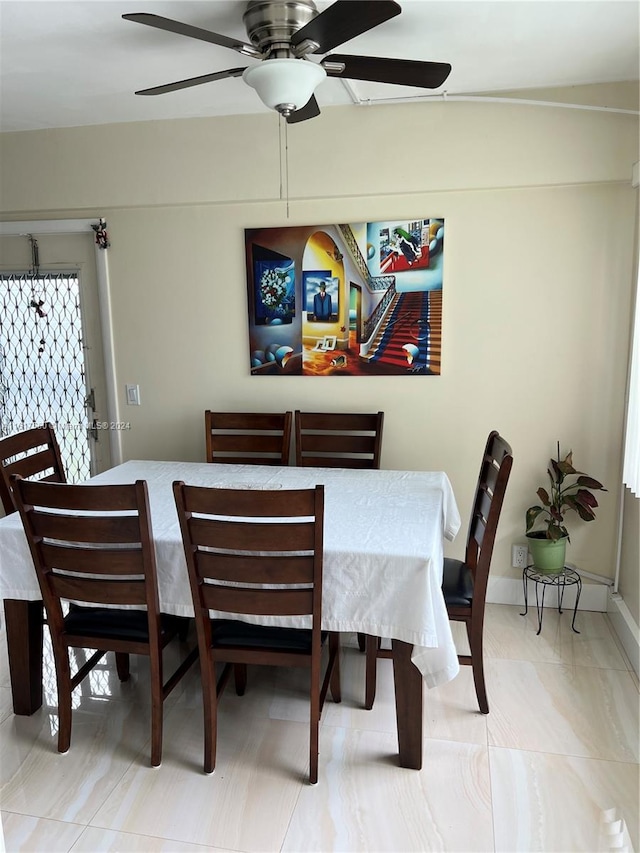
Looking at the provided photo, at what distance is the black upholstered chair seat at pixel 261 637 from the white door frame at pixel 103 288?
1835mm

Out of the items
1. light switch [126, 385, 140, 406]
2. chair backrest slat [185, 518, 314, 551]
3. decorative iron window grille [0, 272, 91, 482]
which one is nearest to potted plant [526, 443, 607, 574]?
chair backrest slat [185, 518, 314, 551]

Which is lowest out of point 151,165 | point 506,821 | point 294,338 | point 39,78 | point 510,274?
point 506,821

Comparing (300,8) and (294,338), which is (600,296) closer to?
(294,338)

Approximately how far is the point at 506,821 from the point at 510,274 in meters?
2.27

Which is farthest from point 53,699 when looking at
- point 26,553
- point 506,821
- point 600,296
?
point 600,296

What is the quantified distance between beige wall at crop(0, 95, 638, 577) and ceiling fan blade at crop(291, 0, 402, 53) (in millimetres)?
1341

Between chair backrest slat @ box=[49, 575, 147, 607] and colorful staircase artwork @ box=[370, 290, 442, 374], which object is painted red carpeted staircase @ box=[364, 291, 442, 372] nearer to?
colorful staircase artwork @ box=[370, 290, 442, 374]

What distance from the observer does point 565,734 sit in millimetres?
2221

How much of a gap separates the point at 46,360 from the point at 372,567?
2.63 meters

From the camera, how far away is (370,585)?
6.36 feet

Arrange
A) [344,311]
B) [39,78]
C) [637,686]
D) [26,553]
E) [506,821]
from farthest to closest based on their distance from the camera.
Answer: [344,311] → [39,78] → [637,686] → [26,553] → [506,821]

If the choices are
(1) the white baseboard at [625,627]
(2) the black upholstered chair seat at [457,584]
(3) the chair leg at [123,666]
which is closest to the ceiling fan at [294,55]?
(2) the black upholstered chair seat at [457,584]

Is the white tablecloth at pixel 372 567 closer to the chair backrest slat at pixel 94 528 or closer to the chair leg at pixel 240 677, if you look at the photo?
the chair backrest slat at pixel 94 528

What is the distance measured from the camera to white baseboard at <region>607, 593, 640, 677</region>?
262cm
